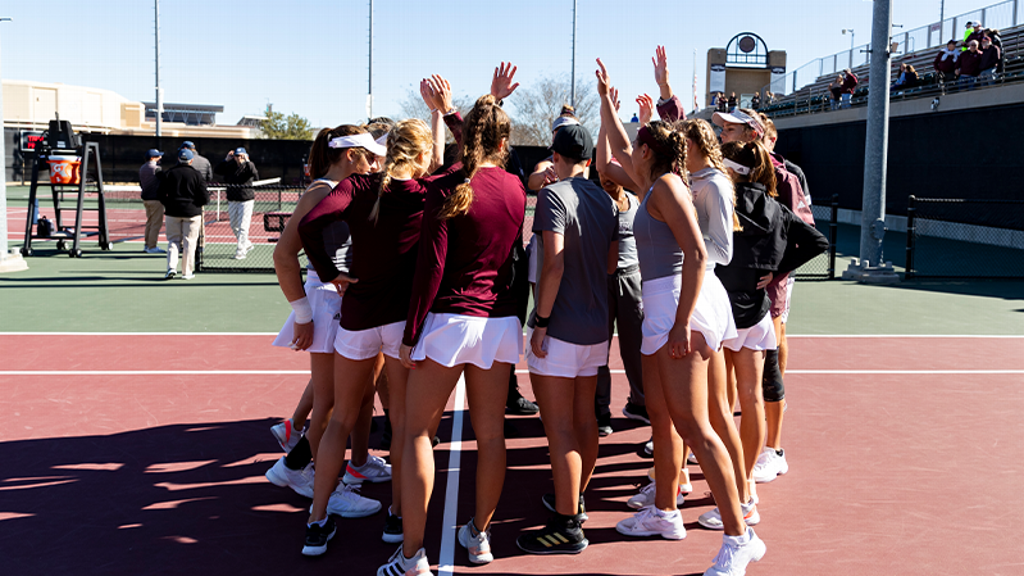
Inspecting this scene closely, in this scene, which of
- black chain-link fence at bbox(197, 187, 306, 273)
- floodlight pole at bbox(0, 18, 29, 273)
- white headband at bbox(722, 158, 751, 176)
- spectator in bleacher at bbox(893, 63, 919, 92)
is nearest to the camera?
white headband at bbox(722, 158, 751, 176)

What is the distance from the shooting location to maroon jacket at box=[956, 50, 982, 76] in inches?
834

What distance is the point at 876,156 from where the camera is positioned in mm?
13867

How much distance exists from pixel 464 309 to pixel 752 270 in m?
1.73

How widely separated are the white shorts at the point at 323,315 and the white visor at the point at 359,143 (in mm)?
→ 719

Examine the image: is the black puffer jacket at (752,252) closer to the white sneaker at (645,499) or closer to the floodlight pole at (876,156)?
the white sneaker at (645,499)

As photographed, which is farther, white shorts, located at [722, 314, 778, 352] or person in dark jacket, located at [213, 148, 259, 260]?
person in dark jacket, located at [213, 148, 259, 260]

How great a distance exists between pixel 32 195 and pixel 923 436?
15038 mm

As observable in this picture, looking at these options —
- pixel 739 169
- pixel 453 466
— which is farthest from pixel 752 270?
pixel 453 466

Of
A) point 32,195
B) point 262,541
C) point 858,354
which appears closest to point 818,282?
point 858,354

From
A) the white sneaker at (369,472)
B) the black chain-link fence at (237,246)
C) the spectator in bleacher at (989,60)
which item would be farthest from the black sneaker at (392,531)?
the spectator in bleacher at (989,60)

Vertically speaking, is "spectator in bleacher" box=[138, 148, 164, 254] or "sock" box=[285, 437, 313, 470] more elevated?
"spectator in bleacher" box=[138, 148, 164, 254]

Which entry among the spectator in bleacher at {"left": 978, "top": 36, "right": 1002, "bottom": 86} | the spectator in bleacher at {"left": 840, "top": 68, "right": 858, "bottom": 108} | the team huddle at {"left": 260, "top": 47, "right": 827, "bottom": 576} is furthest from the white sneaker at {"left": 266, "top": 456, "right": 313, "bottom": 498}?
the spectator in bleacher at {"left": 840, "top": 68, "right": 858, "bottom": 108}

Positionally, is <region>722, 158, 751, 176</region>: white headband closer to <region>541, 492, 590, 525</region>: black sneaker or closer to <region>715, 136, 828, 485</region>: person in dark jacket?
<region>715, 136, 828, 485</region>: person in dark jacket

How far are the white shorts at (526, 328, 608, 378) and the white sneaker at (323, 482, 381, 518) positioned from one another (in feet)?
→ 4.17
